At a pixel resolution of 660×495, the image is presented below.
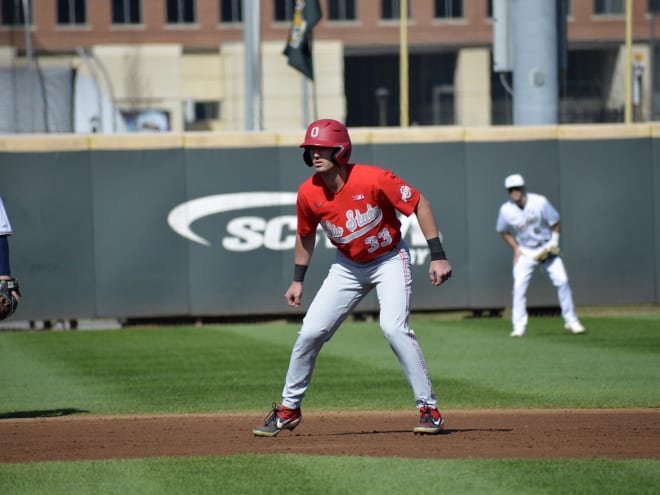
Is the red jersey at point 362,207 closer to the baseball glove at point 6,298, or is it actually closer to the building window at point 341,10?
the baseball glove at point 6,298

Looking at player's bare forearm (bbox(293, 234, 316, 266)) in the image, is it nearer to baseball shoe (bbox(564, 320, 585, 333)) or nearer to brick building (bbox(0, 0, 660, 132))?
baseball shoe (bbox(564, 320, 585, 333))

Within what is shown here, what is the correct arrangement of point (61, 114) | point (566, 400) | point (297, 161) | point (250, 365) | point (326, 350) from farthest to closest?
point (61, 114), point (297, 161), point (326, 350), point (250, 365), point (566, 400)

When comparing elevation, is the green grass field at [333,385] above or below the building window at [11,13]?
below

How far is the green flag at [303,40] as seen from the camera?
2230cm

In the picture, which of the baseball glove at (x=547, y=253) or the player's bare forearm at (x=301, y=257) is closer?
the player's bare forearm at (x=301, y=257)

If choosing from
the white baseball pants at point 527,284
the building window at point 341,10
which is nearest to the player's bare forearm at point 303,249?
the white baseball pants at point 527,284

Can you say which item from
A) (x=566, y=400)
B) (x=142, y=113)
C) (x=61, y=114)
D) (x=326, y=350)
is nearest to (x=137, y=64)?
(x=142, y=113)

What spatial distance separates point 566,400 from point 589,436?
2093 millimetres

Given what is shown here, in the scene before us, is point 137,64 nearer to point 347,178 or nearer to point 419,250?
point 419,250

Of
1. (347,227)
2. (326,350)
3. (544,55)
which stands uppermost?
(544,55)

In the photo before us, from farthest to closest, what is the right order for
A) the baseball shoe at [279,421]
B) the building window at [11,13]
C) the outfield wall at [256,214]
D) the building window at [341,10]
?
the building window at [341,10] < the building window at [11,13] < the outfield wall at [256,214] < the baseball shoe at [279,421]

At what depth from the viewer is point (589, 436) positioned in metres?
8.05

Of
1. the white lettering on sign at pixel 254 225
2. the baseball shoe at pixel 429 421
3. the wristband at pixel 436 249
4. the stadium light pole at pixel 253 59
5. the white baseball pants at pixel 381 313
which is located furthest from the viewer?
the stadium light pole at pixel 253 59

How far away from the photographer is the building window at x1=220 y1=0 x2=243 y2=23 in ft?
168
